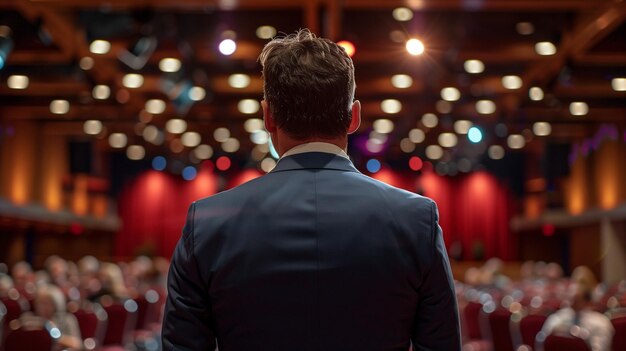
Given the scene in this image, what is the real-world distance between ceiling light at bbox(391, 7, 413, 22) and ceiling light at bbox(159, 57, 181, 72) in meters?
5.07

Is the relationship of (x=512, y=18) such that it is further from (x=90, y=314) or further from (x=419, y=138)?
(x=419, y=138)

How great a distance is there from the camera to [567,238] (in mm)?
29016

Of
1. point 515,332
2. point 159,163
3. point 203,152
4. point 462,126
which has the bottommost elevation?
point 515,332

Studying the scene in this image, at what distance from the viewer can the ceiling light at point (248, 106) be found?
2078 centimetres

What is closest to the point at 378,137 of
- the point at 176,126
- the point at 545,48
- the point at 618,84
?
the point at 176,126

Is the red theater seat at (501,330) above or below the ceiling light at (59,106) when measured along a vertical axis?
below

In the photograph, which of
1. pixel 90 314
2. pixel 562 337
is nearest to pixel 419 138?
pixel 90 314

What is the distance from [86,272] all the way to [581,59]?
1056 cm

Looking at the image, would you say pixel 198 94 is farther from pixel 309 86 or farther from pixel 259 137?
pixel 309 86

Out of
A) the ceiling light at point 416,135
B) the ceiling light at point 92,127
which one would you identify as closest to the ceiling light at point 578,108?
the ceiling light at point 416,135

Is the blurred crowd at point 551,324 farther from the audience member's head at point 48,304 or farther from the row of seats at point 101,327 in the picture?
the audience member's head at point 48,304

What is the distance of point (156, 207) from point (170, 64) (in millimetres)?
17979

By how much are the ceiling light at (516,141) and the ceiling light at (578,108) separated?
256 inches

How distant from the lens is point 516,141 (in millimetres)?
28078
